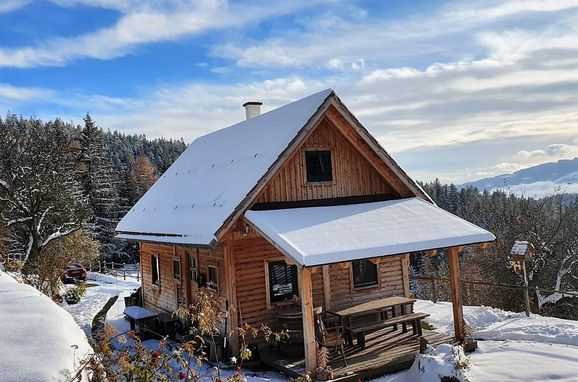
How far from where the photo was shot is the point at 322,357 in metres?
9.67

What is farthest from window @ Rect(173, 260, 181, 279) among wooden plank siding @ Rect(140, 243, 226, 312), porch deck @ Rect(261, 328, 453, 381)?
porch deck @ Rect(261, 328, 453, 381)

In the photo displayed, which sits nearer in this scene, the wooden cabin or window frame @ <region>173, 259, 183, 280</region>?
the wooden cabin

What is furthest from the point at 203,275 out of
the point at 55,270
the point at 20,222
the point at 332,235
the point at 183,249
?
the point at 20,222

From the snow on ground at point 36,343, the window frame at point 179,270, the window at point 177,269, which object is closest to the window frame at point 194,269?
the window frame at point 179,270

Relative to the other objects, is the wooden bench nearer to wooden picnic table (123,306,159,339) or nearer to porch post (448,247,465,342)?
porch post (448,247,465,342)

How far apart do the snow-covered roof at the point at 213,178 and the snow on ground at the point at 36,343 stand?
5.51m

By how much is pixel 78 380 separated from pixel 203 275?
30.3 ft

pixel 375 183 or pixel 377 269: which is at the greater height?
pixel 375 183

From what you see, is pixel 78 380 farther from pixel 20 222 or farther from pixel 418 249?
pixel 20 222

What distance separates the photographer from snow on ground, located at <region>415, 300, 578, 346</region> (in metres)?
12.0

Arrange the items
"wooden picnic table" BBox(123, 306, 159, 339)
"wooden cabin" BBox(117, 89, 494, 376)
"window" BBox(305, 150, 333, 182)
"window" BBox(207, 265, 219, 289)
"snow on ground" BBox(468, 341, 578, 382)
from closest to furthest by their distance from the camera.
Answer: "snow on ground" BBox(468, 341, 578, 382) → "wooden cabin" BBox(117, 89, 494, 376) → "window" BBox(207, 265, 219, 289) → "window" BBox(305, 150, 333, 182) → "wooden picnic table" BBox(123, 306, 159, 339)

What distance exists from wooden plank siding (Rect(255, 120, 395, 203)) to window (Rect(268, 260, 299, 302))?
1808mm

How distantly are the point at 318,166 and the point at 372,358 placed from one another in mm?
5109

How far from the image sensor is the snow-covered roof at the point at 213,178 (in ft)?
39.7
